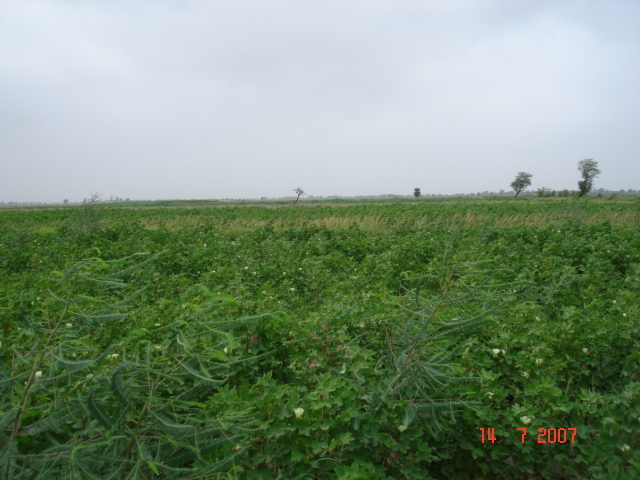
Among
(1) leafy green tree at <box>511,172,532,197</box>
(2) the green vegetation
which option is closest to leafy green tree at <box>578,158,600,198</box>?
(1) leafy green tree at <box>511,172,532,197</box>

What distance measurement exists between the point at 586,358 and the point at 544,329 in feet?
1.05

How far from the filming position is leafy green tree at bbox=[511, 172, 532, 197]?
76.0m

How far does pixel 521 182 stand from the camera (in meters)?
76.3

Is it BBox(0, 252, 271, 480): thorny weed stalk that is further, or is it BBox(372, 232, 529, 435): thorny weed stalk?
BBox(372, 232, 529, 435): thorny weed stalk

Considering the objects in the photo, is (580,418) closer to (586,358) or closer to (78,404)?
(586,358)

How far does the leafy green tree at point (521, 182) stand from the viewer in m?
76.0

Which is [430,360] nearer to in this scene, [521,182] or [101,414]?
[101,414]

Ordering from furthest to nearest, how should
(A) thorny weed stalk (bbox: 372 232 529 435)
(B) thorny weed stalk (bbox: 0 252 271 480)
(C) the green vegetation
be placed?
(A) thorny weed stalk (bbox: 372 232 529 435) < (C) the green vegetation < (B) thorny weed stalk (bbox: 0 252 271 480)

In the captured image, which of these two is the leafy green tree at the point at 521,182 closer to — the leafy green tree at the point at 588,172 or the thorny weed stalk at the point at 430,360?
the leafy green tree at the point at 588,172

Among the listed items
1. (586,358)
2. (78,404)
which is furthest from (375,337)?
(78,404)
